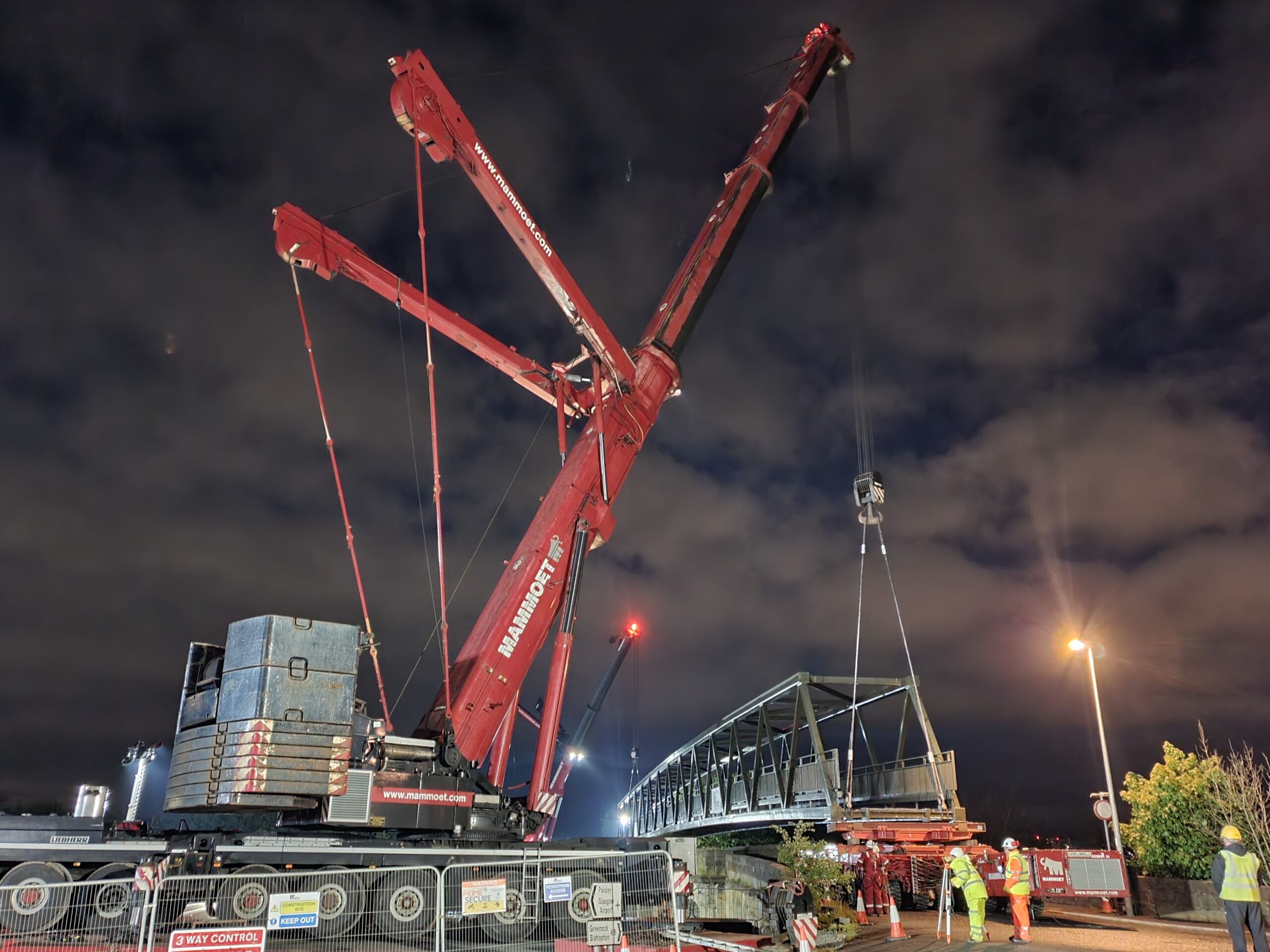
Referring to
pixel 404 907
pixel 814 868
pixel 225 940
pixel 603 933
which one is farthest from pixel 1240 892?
pixel 225 940

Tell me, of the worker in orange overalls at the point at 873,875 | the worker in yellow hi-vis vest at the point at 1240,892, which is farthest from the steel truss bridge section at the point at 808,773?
the worker in yellow hi-vis vest at the point at 1240,892

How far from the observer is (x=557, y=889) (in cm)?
1184

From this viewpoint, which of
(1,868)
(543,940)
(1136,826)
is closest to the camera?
(1,868)

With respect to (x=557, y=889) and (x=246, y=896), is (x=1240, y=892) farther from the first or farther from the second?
(x=246, y=896)

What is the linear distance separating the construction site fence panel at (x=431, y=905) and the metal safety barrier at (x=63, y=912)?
0.06 m

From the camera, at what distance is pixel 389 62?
1299cm

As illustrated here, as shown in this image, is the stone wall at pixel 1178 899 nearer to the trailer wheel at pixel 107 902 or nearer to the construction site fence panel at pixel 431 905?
the construction site fence panel at pixel 431 905

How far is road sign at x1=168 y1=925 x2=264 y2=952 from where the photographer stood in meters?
8.59

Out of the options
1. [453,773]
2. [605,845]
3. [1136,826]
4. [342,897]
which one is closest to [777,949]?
[605,845]

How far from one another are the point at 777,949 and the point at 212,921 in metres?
7.95

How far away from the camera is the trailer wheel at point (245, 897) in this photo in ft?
35.2

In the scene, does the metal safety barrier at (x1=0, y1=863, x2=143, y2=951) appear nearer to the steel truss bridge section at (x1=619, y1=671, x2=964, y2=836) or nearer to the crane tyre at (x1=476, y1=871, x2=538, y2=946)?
the crane tyre at (x1=476, y1=871, x2=538, y2=946)

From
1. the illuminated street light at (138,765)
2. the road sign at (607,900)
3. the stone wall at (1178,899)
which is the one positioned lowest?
the stone wall at (1178,899)

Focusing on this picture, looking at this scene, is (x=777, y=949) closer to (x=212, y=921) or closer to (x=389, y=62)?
(x=212, y=921)
